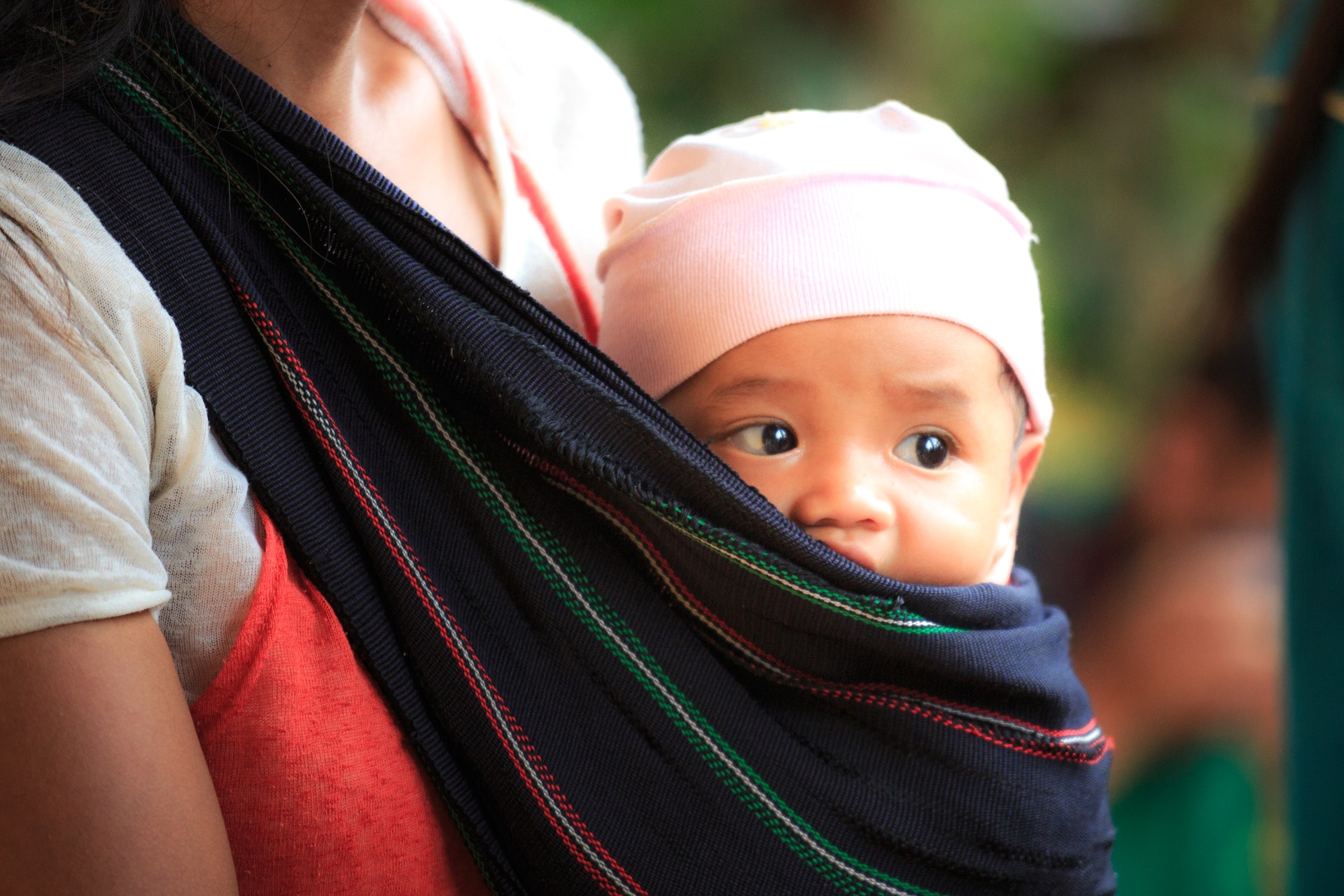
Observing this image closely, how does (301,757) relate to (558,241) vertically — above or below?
below

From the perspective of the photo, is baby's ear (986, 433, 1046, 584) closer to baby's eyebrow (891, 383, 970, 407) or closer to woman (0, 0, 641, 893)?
baby's eyebrow (891, 383, 970, 407)

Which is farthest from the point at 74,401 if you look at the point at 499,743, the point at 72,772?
the point at 499,743

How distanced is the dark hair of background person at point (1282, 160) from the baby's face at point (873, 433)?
33.0 inches

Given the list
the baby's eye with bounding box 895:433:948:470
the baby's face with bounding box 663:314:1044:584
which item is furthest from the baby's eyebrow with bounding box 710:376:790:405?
the baby's eye with bounding box 895:433:948:470

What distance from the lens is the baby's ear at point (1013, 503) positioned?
103cm

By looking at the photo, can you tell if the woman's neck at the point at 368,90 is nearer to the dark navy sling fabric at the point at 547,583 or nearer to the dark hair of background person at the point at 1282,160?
the dark navy sling fabric at the point at 547,583

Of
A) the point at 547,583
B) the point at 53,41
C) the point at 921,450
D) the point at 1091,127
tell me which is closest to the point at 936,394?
the point at 921,450

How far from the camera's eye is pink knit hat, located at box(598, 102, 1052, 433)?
3.05ft

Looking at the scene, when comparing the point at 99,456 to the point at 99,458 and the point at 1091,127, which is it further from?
the point at 1091,127

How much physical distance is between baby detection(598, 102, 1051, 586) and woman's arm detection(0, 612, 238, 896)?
44cm

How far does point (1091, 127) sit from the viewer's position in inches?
122

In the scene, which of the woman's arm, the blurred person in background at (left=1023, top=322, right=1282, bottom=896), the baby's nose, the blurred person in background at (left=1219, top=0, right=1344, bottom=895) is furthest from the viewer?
the blurred person in background at (left=1023, top=322, right=1282, bottom=896)

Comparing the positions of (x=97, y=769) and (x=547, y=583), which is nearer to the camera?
(x=97, y=769)

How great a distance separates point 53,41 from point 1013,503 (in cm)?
80
